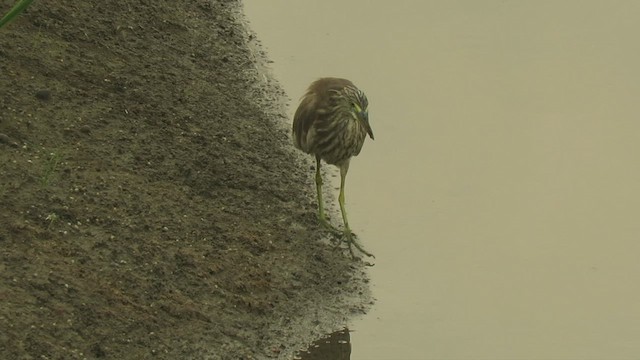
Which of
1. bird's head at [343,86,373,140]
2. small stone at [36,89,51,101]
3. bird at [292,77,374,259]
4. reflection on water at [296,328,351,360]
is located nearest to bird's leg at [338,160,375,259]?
bird at [292,77,374,259]

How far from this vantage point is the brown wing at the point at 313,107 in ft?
27.3

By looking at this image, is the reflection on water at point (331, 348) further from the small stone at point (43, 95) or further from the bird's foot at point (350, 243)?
the small stone at point (43, 95)

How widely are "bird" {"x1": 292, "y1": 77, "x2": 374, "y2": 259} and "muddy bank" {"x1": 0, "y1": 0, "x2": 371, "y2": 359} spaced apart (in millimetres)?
208

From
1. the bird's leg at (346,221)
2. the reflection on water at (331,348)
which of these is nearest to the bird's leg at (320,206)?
the bird's leg at (346,221)

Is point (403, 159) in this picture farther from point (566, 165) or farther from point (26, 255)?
point (26, 255)

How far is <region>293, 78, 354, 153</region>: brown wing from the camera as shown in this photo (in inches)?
328

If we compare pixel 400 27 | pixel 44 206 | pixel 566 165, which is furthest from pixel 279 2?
pixel 44 206

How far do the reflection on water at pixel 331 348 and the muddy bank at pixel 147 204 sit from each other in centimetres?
8

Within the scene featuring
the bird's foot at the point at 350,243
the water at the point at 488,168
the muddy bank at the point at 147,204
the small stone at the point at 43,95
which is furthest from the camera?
the small stone at the point at 43,95

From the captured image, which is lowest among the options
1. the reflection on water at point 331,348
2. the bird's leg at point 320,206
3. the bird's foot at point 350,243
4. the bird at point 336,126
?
the reflection on water at point 331,348

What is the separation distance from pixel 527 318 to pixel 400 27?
14.3 ft

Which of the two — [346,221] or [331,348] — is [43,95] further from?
[331,348]

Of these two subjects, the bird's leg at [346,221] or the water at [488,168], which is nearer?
the water at [488,168]

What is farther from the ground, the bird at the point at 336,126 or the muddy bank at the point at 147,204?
the bird at the point at 336,126
